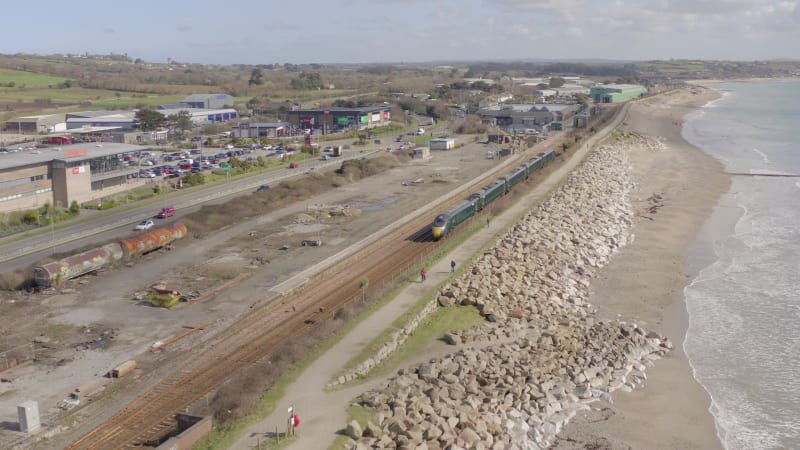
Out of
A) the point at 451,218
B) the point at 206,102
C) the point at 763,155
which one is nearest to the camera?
the point at 451,218

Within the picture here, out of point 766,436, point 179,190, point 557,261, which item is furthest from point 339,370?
point 179,190

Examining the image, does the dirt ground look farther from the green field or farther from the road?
the green field

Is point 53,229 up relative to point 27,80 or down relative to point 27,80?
down

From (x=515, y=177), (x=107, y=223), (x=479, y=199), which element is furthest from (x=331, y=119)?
(x=107, y=223)

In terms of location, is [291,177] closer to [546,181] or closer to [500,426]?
[546,181]

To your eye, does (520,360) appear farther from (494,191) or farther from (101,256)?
(494,191)

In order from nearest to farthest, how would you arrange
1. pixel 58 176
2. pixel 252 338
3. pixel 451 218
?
pixel 252 338
pixel 451 218
pixel 58 176
